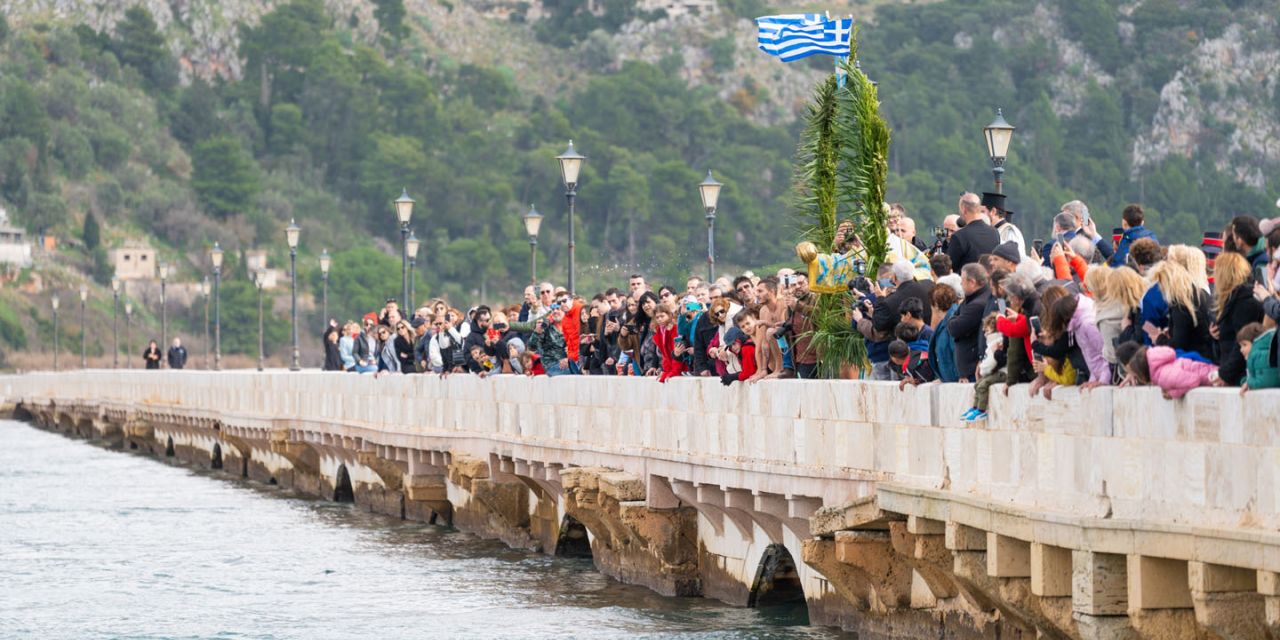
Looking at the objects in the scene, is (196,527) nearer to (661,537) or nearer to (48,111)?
(661,537)

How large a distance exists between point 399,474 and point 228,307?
108 metres

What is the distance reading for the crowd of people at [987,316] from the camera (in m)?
13.3

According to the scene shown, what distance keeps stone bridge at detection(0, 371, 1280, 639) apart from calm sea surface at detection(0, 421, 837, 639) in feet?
1.99

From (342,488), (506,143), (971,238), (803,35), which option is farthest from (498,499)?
(506,143)

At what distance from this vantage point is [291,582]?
95.4ft

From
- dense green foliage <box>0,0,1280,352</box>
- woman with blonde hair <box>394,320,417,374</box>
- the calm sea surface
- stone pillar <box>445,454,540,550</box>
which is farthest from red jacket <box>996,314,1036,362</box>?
dense green foliage <box>0,0,1280,352</box>

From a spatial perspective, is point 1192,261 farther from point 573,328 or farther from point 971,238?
point 573,328

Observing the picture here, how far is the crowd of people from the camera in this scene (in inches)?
522

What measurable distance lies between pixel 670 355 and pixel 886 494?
6845mm

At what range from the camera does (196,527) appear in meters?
37.9

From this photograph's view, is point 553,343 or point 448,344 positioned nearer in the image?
point 553,343

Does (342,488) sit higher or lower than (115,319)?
lower

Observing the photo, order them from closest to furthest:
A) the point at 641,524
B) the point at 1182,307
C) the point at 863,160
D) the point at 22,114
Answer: the point at 1182,307 < the point at 863,160 < the point at 641,524 < the point at 22,114

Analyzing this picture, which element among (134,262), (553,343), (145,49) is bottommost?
(553,343)
